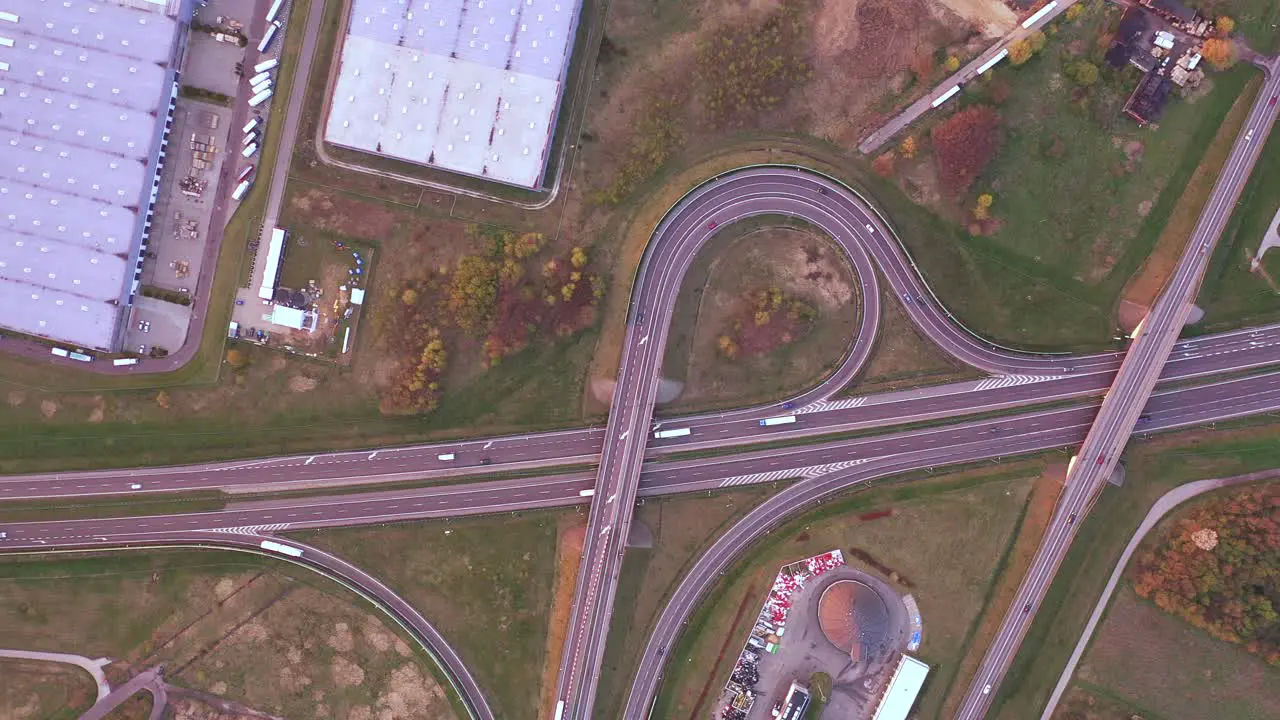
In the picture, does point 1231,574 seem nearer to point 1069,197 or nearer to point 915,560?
point 915,560

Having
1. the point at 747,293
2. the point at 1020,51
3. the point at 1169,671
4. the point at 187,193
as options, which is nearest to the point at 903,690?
the point at 1169,671

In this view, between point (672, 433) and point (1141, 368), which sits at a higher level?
point (1141, 368)

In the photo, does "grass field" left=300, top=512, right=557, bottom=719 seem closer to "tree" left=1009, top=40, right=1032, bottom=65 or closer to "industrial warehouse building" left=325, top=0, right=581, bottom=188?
"industrial warehouse building" left=325, top=0, right=581, bottom=188

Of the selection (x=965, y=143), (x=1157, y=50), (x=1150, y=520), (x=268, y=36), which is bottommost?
(x=1150, y=520)

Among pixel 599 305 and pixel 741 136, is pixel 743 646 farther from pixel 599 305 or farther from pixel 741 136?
pixel 741 136

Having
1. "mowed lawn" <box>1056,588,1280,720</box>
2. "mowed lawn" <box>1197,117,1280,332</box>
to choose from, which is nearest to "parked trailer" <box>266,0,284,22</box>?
"mowed lawn" <box>1197,117,1280,332</box>

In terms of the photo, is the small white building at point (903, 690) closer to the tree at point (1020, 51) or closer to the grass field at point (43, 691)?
the tree at point (1020, 51)

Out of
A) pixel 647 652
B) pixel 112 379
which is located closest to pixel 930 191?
pixel 647 652

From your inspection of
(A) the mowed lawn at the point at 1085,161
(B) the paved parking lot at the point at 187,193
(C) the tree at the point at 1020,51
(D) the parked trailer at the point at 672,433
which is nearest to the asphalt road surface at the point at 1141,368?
(A) the mowed lawn at the point at 1085,161
